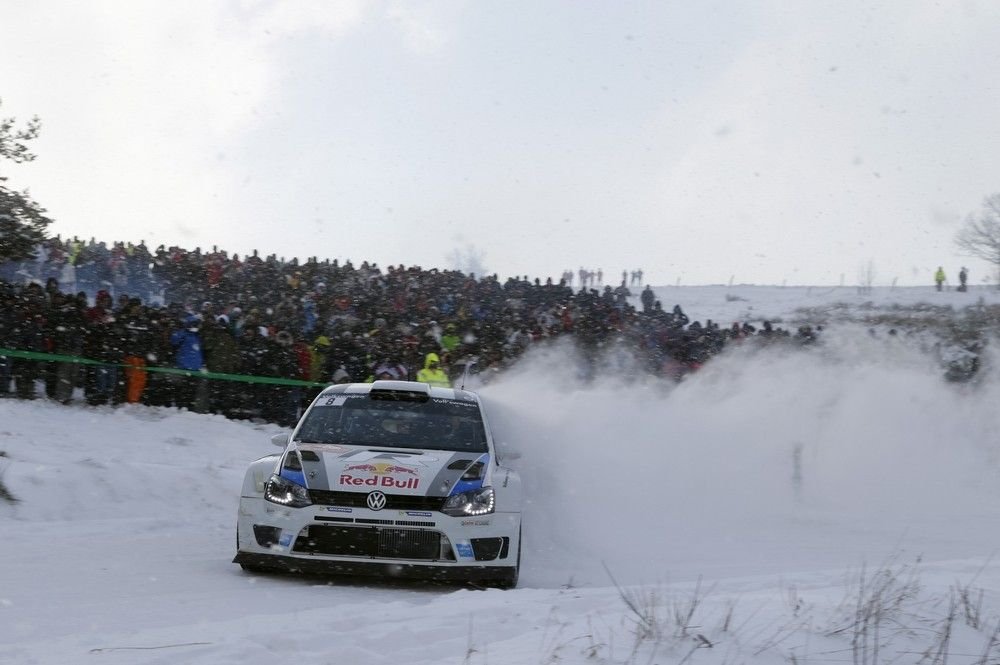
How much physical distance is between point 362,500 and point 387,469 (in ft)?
1.05

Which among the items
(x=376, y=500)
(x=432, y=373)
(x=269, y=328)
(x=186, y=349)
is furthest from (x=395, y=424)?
(x=269, y=328)

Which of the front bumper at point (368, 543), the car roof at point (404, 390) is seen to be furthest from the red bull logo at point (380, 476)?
the car roof at point (404, 390)

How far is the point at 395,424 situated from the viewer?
8.80m

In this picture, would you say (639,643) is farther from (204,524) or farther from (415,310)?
(415,310)

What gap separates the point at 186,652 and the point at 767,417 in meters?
15.1

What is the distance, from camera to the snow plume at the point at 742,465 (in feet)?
36.2

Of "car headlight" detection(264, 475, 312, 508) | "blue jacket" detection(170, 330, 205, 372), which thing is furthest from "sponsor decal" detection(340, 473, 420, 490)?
"blue jacket" detection(170, 330, 205, 372)

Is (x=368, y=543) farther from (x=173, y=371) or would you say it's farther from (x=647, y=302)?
(x=647, y=302)

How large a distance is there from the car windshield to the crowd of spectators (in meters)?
8.43

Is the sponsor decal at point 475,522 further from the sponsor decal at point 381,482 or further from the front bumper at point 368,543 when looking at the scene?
the sponsor decal at point 381,482

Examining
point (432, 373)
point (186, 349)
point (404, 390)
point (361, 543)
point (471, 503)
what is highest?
point (404, 390)

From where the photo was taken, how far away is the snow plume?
1105cm

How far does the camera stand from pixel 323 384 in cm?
1911

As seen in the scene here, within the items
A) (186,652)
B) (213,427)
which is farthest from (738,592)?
(213,427)
